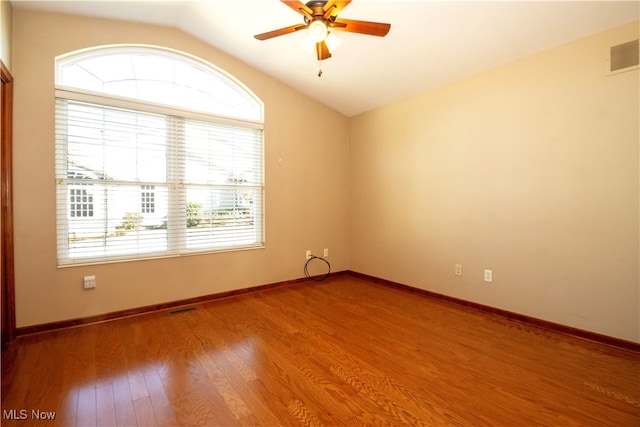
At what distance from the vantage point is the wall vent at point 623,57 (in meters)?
2.23

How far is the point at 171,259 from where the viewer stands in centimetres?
324

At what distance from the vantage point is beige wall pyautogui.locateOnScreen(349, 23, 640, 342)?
7.66ft

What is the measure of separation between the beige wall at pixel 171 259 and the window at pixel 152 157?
4.2 inches

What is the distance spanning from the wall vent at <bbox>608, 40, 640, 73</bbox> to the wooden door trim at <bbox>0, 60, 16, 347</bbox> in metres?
4.71

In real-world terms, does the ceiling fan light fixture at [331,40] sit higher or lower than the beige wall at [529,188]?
higher

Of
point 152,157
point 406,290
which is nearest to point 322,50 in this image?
point 152,157

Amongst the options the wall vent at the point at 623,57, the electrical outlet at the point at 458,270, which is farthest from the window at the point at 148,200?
the wall vent at the point at 623,57

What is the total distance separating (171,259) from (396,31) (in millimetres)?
3192

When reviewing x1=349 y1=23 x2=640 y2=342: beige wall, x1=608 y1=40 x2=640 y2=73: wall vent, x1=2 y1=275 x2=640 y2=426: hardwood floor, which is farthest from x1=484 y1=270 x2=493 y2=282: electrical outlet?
x1=608 y1=40 x2=640 y2=73: wall vent

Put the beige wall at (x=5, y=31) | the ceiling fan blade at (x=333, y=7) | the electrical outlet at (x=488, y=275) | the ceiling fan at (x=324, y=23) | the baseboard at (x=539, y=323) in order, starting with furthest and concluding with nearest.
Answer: the electrical outlet at (x=488, y=275) → the baseboard at (x=539, y=323) → the beige wall at (x=5, y=31) → the ceiling fan at (x=324, y=23) → the ceiling fan blade at (x=333, y=7)

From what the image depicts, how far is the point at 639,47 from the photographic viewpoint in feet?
7.27

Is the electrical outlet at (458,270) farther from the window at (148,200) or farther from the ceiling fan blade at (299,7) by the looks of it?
the window at (148,200)

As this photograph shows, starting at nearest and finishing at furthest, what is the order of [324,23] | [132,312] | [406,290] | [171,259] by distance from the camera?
1. [324,23]
2. [132,312]
3. [171,259]
4. [406,290]

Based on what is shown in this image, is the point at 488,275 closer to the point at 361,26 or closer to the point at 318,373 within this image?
the point at 318,373
